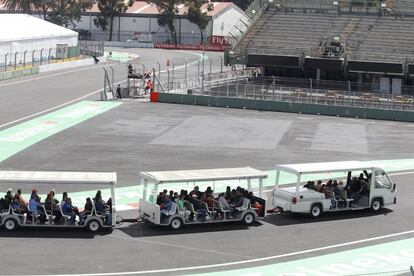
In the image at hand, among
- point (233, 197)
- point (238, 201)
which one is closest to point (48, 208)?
point (233, 197)

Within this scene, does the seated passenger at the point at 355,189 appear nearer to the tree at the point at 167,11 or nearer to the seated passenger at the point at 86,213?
the seated passenger at the point at 86,213

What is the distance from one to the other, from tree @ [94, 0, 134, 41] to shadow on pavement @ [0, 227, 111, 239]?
107229 millimetres

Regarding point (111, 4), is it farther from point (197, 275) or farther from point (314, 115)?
point (197, 275)

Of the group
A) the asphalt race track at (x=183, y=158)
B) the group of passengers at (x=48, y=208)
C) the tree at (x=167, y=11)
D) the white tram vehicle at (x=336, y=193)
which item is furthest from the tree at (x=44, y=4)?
the group of passengers at (x=48, y=208)

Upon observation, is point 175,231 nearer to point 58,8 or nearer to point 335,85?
point 335,85

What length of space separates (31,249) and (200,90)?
39282 mm

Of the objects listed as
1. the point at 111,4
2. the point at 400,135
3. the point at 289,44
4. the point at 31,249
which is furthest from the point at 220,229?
the point at 111,4

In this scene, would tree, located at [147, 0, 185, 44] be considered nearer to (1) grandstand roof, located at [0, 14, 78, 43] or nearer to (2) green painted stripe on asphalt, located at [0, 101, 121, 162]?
(1) grandstand roof, located at [0, 14, 78, 43]

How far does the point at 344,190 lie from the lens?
2759 cm

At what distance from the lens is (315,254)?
2262cm

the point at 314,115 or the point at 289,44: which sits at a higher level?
the point at 289,44

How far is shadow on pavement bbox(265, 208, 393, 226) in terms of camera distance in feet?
86.2

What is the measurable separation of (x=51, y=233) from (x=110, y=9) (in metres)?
108

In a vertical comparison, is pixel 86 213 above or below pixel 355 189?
below
